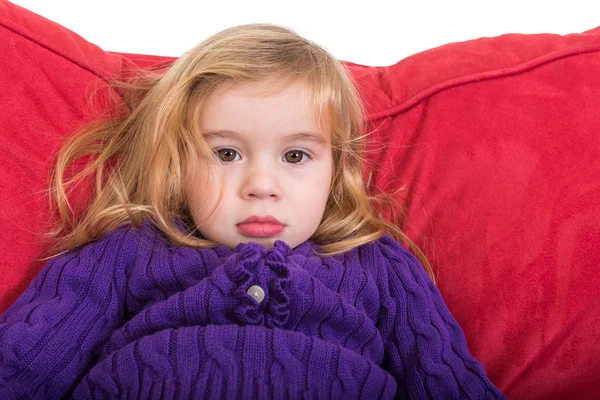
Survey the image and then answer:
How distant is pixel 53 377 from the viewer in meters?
1.12

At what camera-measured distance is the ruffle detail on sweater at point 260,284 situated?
111 cm

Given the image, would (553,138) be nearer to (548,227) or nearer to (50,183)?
(548,227)

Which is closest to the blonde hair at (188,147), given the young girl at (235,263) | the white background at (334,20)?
the young girl at (235,263)

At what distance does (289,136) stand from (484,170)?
0.37 m

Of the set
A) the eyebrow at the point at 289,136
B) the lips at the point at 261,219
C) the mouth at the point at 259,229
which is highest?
the eyebrow at the point at 289,136

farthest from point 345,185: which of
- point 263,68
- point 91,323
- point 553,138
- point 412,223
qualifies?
point 91,323

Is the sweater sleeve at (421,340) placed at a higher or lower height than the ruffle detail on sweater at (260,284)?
lower

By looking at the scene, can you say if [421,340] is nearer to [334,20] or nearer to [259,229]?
[259,229]

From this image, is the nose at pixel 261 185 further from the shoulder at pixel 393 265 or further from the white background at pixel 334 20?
the white background at pixel 334 20

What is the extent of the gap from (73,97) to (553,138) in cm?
87

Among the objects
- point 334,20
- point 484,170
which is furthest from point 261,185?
point 334,20

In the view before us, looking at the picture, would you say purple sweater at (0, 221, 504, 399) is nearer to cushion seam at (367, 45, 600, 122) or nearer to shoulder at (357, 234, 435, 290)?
shoulder at (357, 234, 435, 290)

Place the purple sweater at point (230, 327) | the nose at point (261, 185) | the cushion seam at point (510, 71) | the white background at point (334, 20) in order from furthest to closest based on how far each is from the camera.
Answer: the white background at point (334, 20)
the cushion seam at point (510, 71)
the nose at point (261, 185)
the purple sweater at point (230, 327)

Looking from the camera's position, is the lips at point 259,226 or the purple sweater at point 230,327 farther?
the lips at point 259,226
